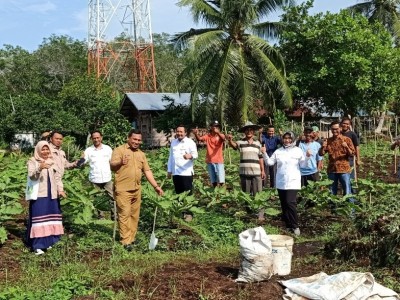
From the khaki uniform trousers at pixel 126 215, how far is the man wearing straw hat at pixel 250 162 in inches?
89.6

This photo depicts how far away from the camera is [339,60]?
21.1 meters

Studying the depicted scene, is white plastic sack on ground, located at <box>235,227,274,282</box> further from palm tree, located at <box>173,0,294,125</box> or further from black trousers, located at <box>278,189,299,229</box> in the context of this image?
palm tree, located at <box>173,0,294,125</box>

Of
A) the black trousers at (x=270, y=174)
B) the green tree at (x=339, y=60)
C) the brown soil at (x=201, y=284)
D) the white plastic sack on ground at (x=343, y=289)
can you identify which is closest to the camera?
the white plastic sack on ground at (x=343, y=289)

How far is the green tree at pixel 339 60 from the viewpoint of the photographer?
21.1m

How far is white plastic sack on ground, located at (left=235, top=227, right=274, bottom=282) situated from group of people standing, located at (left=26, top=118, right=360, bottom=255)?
6.66 feet

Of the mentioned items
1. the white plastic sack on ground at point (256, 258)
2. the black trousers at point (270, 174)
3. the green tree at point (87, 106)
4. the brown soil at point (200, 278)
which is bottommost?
the brown soil at point (200, 278)

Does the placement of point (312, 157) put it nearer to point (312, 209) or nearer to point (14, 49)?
point (312, 209)

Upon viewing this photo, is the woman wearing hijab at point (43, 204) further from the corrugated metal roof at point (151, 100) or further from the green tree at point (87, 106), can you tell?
the corrugated metal roof at point (151, 100)

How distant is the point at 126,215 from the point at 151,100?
2202 cm

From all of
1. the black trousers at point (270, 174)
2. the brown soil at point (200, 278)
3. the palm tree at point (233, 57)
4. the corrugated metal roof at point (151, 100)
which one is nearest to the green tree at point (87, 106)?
the corrugated metal roof at point (151, 100)

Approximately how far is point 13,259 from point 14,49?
123 ft

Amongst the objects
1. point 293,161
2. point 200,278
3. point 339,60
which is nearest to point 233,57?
point 339,60

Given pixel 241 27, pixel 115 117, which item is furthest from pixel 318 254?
pixel 115 117

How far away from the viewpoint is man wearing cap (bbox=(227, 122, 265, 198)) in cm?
847
